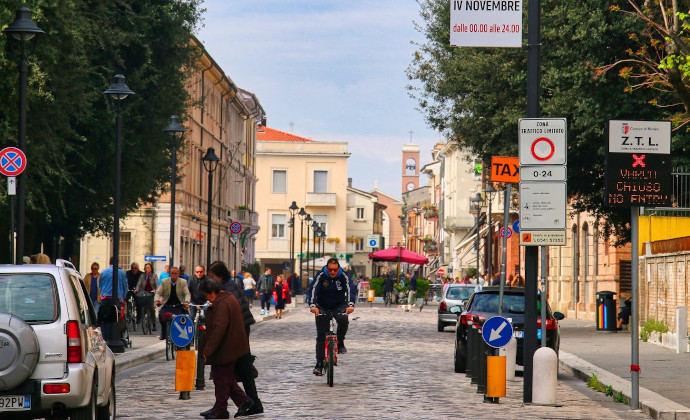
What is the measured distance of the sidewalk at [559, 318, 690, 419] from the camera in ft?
46.9

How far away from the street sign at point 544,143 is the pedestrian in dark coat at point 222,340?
399cm

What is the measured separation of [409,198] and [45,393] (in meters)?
158

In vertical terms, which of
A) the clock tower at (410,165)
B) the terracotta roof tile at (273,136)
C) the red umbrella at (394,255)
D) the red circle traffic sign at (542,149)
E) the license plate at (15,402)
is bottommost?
the license plate at (15,402)

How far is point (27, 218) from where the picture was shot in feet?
90.1

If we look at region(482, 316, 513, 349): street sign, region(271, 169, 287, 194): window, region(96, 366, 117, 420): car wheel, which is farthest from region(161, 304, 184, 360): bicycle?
region(271, 169, 287, 194): window

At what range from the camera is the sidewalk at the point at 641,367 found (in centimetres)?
1428

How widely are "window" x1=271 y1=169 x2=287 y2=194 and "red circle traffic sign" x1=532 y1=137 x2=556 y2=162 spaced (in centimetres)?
9705

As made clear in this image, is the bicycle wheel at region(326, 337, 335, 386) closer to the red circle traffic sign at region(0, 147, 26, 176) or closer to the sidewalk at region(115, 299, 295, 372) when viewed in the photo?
the sidewalk at region(115, 299, 295, 372)

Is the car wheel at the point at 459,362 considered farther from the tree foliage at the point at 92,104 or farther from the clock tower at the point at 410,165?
the clock tower at the point at 410,165

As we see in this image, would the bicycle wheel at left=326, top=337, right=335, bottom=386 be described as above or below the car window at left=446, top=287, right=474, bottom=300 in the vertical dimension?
below

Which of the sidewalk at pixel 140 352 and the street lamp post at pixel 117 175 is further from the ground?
the street lamp post at pixel 117 175

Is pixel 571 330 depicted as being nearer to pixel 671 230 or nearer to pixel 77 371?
pixel 671 230

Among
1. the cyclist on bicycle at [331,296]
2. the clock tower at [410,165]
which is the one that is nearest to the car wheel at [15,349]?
the cyclist on bicycle at [331,296]

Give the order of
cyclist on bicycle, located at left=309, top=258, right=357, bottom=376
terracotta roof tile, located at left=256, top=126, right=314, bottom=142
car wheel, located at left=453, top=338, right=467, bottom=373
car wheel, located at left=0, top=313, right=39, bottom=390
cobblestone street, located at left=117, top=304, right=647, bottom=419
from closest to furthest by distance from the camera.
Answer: car wheel, located at left=0, top=313, right=39, bottom=390 < cobblestone street, located at left=117, top=304, right=647, bottom=419 < cyclist on bicycle, located at left=309, top=258, right=357, bottom=376 < car wheel, located at left=453, top=338, right=467, bottom=373 < terracotta roof tile, located at left=256, top=126, right=314, bottom=142
